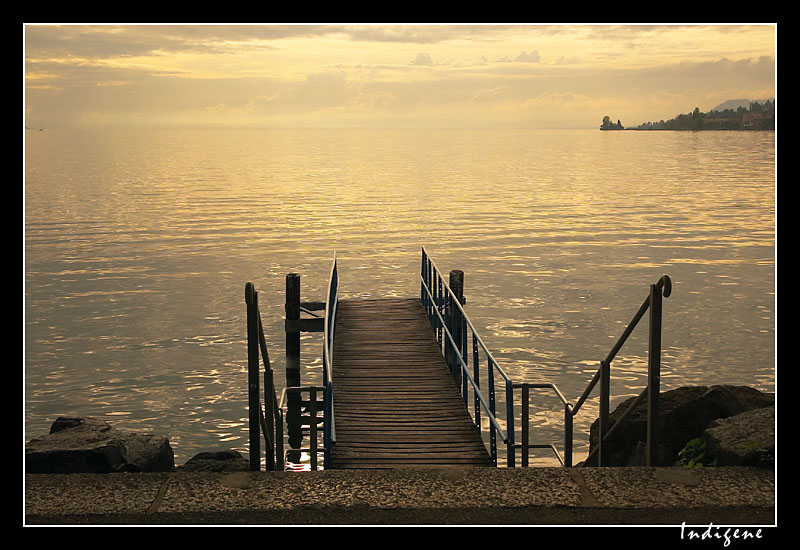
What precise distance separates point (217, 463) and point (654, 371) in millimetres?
7495

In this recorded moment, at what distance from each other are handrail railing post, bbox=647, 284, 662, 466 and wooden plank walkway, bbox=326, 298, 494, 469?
2.52 meters

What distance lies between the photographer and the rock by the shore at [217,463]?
13.0m

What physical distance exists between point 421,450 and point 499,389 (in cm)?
1030

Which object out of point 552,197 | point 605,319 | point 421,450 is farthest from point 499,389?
point 552,197

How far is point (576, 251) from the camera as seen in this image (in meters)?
40.9

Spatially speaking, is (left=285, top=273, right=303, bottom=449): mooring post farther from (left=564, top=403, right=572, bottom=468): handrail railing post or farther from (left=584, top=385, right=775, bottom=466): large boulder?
(left=584, top=385, right=775, bottom=466): large boulder

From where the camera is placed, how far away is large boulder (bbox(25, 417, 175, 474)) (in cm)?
1115

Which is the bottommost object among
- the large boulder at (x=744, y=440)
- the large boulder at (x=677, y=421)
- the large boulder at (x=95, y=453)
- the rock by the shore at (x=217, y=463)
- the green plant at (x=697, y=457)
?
the rock by the shore at (x=217, y=463)

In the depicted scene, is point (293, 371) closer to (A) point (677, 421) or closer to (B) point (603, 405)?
(A) point (677, 421)

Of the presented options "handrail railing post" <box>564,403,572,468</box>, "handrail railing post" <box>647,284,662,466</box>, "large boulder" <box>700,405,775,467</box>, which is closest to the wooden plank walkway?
"handrail railing post" <box>564,403,572,468</box>

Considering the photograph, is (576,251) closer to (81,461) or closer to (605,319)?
(605,319)

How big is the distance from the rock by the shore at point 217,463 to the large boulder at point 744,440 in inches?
274

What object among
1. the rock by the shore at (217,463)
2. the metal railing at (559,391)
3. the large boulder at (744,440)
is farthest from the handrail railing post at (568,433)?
the rock by the shore at (217,463)

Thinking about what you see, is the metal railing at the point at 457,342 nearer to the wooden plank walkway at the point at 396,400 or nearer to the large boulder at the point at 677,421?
the wooden plank walkway at the point at 396,400
